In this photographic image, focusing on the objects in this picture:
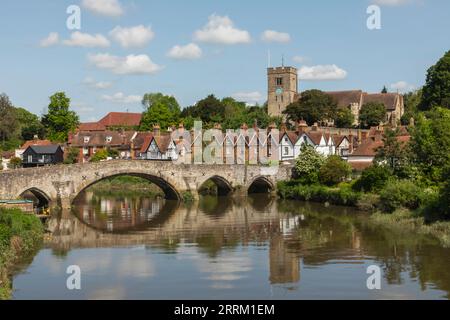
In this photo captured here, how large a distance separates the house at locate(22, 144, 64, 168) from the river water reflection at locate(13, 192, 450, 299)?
31.9 metres

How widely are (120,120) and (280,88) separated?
1011 inches

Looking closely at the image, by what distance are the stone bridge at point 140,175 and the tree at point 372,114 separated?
27056mm

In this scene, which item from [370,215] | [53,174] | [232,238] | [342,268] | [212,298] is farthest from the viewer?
Answer: [53,174]

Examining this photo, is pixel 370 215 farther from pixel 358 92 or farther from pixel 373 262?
pixel 358 92

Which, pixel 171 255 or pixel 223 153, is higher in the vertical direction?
pixel 223 153

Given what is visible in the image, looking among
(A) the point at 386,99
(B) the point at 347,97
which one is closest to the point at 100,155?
(B) the point at 347,97

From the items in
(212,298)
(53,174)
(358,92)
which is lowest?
A: (212,298)

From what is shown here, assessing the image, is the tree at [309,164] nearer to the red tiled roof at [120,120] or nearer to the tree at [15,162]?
the tree at [15,162]

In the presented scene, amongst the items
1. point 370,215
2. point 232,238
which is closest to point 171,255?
point 232,238

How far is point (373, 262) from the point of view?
29641 mm

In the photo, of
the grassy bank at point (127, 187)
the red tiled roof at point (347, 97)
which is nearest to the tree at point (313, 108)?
the red tiled roof at point (347, 97)

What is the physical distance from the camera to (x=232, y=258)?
102ft

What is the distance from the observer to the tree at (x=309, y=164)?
59.6 metres
